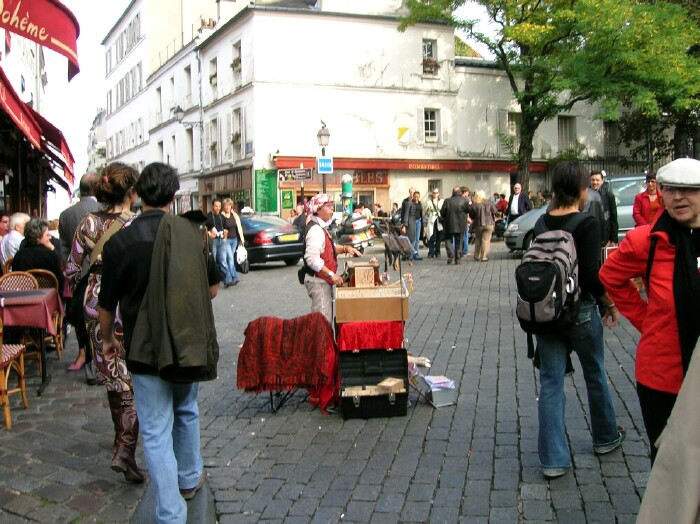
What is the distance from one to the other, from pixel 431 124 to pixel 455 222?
60.3 feet

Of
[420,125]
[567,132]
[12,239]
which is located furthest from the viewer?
[567,132]

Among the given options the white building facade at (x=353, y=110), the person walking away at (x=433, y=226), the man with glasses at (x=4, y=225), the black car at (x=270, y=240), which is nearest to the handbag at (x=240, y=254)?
the black car at (x=270, y=240)

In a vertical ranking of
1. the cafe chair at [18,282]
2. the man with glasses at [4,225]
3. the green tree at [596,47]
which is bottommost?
the cafe chair at [18,282]

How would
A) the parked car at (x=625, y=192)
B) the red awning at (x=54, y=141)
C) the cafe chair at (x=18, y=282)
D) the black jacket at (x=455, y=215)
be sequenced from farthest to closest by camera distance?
the black jacket at (x=455, y=215) → the parked car at (x=625, y=192) → the red awning at (x=54, y=141) → the cafe chair at (x=18, y=282)

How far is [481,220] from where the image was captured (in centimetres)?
1825

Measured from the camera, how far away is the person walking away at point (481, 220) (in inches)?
713

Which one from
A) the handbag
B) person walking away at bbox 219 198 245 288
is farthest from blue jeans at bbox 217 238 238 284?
the handbag

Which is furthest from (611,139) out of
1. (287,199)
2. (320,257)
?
(320,257)

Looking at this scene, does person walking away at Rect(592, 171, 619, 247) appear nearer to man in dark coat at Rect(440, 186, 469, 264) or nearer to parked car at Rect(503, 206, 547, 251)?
man in dark coat at Rect(440, 186, 469, 264)

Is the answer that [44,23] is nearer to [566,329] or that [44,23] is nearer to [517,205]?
[566,329]

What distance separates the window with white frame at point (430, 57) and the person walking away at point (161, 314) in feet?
106

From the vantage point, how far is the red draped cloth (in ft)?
19.7

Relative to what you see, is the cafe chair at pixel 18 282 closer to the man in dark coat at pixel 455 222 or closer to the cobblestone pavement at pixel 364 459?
the cobblestone pavement at pixel 364 459

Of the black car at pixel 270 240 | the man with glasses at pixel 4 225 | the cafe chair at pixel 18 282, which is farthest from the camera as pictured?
the black car at pixel 270 240
